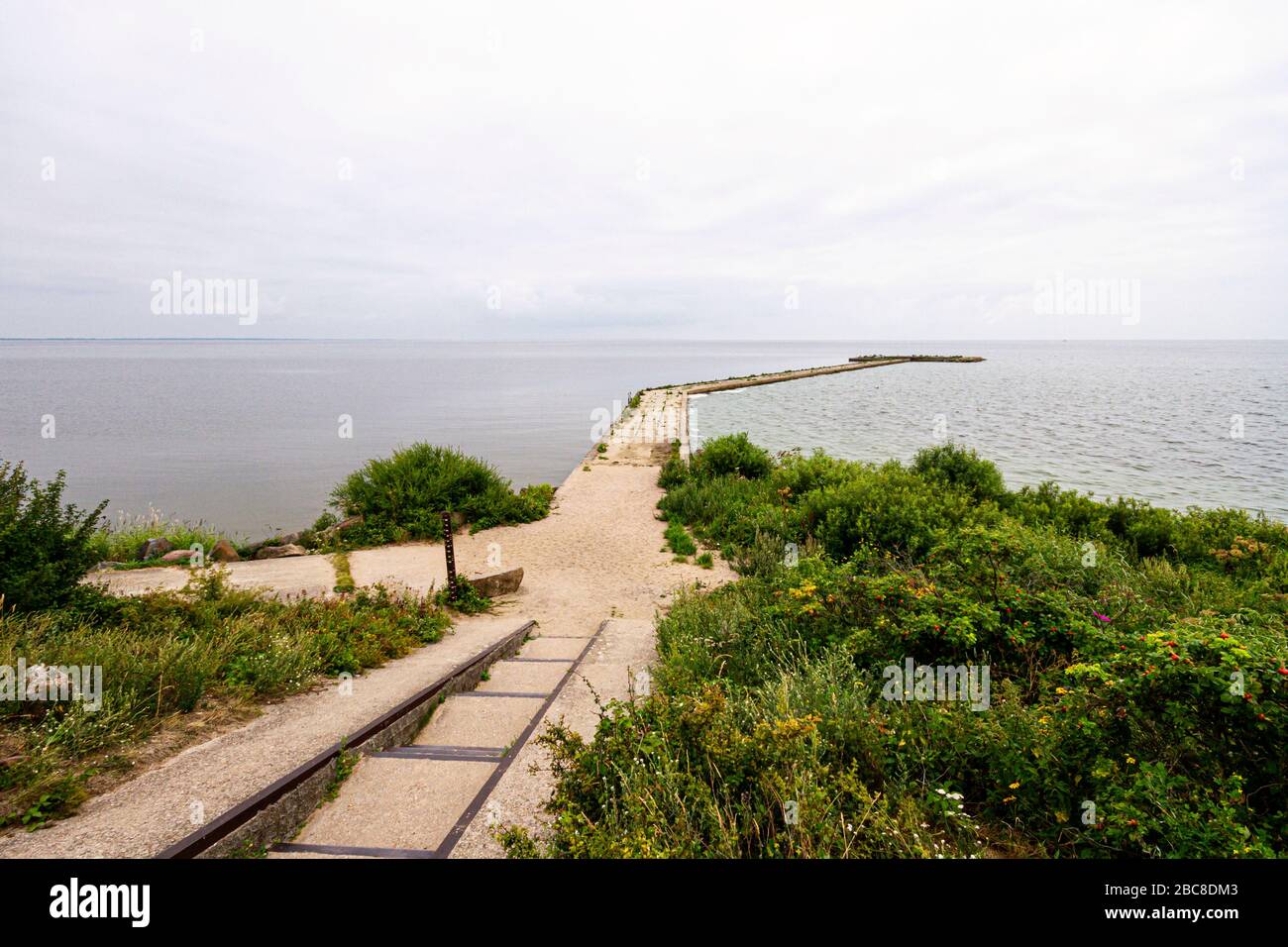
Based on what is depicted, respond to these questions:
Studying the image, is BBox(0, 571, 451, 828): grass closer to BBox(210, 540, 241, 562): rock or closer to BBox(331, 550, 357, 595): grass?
BBox(331, 550, 357, 595): grass

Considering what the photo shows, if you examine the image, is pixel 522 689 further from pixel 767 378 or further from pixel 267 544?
pixel 767 378

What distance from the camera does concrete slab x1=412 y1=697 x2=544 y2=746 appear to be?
4816 millimetres

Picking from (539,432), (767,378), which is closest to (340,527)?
(539,432)

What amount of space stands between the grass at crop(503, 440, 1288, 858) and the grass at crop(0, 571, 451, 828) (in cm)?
304

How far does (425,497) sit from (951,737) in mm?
13392

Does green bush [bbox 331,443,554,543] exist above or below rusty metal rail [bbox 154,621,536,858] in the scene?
above

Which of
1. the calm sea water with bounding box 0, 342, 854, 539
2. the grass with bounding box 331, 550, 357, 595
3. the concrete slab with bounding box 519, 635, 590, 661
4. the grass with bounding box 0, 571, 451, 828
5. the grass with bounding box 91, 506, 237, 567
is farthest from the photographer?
the calm sea water with bounding box 0, 342, 854, 539

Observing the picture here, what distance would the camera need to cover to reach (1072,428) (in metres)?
35.3

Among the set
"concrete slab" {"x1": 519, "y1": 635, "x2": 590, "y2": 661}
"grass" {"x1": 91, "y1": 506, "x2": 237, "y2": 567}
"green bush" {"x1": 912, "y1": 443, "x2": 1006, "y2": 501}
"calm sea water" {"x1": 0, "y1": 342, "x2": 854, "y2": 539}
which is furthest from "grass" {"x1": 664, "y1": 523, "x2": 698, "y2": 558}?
"calm sea water" {"x1": 0, "y1": 342, "x2": 854, "y2": 539}

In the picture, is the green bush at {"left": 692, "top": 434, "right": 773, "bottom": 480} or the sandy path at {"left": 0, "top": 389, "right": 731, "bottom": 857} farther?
→ the green bush at {"left": 692, "top": 434, "right": 773, "bottom": 480}

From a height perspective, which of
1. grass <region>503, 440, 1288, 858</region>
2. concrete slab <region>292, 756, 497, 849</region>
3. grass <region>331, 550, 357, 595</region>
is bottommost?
grass <region>331, 550, 357, 595</region>

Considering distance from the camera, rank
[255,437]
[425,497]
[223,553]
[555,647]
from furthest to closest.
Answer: [255,437] < [425,497] < [223,553] < [555,647]

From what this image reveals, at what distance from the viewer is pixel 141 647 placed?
523 centimetres

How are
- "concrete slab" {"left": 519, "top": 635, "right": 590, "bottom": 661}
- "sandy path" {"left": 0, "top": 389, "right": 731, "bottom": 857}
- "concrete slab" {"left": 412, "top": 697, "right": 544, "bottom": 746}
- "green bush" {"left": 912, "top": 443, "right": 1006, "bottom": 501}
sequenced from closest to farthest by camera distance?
"sandy path" {"left": 0, "top": 389, "right": 731, "bottom": 857} < "concrete slab" {"left": 412, "top": 697, "right": 544, "bottom": 746} < "concrete slab" {"left": 519, "top": 635, "right": 590, "bottom": 661} < "green bush" {"left": 912, "top": 443, "right": 1006, "bottom": 501}
